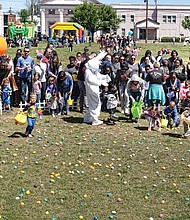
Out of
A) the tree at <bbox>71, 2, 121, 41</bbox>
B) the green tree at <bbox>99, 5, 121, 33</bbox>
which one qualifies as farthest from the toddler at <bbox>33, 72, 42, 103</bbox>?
the green tree at <bbox>99, 5, 121, 33</bbox>

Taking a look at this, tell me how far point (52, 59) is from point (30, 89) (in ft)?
4.16

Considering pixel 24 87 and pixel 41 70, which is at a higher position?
pixel 41 70

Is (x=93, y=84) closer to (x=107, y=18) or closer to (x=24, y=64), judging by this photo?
(x=24, y=64)

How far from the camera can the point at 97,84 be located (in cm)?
1267

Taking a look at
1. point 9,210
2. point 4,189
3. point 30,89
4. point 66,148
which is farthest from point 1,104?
point 9,210

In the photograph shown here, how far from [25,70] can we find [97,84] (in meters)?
3.16

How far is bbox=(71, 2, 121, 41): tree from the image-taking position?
66.4 meters

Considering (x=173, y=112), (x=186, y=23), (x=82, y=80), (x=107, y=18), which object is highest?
(x=186, y=23)

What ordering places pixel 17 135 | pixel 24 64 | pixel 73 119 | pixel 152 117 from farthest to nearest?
1. pixel 24 64
2. pixel 73 119
3. pixel 152 117
4. pixel 17 135

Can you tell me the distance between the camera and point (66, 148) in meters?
10.6

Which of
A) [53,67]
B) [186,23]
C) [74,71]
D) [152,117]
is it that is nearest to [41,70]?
[53,67]

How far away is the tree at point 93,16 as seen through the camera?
2613 inches

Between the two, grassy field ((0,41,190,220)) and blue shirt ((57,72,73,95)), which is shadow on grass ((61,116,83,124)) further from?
blue shirt ((57,72,73,95))

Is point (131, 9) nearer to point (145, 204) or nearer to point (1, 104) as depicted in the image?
point (1, 104)
